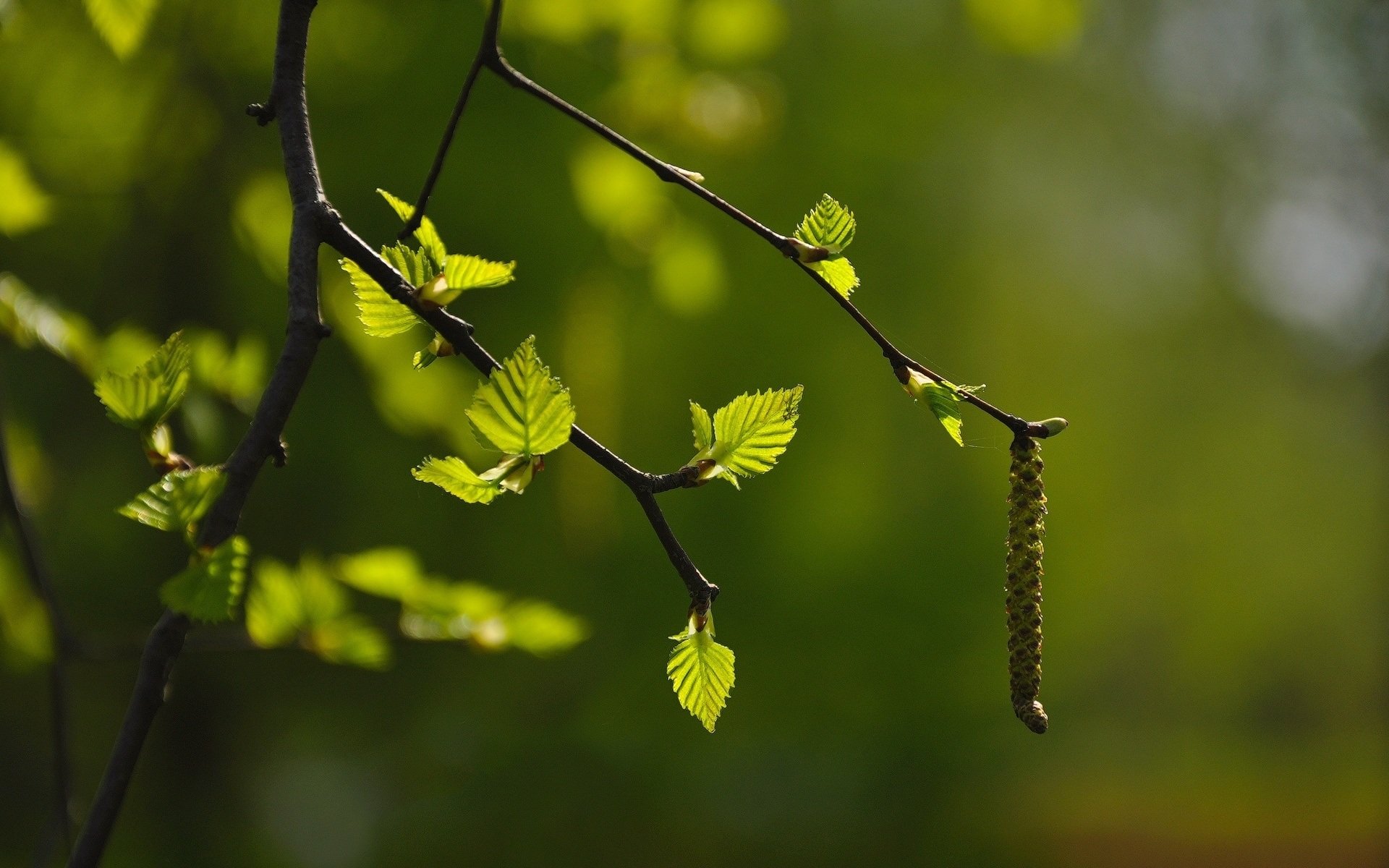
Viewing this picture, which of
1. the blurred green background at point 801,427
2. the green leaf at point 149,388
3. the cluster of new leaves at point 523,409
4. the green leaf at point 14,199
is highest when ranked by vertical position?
the blurred green background at point 801,427

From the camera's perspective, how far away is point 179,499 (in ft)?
1.22

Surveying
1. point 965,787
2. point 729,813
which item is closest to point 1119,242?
point 965,787

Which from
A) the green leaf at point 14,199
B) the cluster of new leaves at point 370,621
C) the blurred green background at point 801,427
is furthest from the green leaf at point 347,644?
the green leaf at point 14,199

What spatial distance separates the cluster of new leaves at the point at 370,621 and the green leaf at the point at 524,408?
285 mm

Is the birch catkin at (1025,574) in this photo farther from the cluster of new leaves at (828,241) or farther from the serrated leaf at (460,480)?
the serrated leaf at (460,480)

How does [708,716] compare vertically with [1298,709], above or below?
below

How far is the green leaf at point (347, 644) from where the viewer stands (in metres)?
0.68

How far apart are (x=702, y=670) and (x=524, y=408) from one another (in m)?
0.16

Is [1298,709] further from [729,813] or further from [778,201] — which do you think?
[778,201]

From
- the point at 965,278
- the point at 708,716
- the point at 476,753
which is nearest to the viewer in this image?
the point at 708,716

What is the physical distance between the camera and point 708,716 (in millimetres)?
447

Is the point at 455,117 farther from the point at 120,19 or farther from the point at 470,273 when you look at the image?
the point at 120,19

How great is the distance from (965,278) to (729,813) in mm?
3598

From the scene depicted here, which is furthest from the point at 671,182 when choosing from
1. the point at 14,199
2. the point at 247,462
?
the point at 14,199
